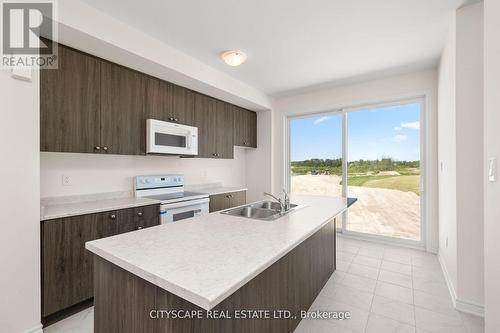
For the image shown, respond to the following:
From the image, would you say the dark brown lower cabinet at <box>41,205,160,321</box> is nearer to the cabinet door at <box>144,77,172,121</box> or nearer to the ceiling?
the cabinet door at <box>144,77,172,121</box>

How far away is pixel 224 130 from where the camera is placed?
3.86 m

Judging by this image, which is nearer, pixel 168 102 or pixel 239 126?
pixel 168 102

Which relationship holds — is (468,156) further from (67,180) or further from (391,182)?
(67,180)

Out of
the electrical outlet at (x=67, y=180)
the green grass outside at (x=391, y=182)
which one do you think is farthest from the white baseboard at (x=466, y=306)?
the electrical outlet at (x=67, y=180)

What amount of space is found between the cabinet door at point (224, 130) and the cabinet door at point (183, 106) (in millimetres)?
544

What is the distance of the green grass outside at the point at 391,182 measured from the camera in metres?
3.46

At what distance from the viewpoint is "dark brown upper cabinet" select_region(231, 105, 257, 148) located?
4141 mm

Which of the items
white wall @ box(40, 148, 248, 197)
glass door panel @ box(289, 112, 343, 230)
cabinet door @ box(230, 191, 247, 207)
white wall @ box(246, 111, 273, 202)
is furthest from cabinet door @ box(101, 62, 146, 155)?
glass door panel @ box(289, 112, 343, 230)

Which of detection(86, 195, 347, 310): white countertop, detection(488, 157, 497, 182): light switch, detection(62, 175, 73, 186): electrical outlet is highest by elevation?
detection(488, 157, 497, 182): light switch

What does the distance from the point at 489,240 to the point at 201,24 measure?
105 inches

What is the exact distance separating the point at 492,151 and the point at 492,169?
0.10m

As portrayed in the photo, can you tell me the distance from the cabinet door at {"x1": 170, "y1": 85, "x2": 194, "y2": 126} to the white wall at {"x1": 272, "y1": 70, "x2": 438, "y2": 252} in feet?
6.24

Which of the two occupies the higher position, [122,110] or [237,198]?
[122,110]

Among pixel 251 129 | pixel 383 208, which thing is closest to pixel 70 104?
pixel 251 129
